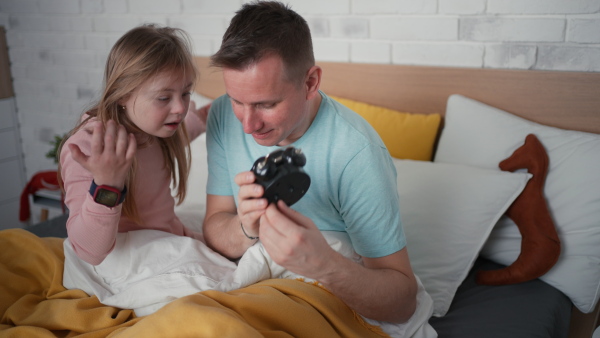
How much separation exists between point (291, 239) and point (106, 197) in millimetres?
398

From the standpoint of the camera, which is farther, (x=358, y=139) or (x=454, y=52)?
(x=454, y=52)

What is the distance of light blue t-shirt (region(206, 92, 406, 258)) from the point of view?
3.81 feet

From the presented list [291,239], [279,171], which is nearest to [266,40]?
[279,171]

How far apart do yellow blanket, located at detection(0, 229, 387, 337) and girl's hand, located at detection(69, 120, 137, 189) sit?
28cm

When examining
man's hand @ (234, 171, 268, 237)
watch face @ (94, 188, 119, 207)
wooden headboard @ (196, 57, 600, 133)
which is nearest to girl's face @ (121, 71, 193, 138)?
watch face @ (94, 188, 119, 207)

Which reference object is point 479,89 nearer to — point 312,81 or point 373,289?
point 312,81

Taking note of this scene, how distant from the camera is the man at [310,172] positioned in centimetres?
97

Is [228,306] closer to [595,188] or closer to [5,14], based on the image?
[595,188]

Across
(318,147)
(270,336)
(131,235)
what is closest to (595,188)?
(318,147)

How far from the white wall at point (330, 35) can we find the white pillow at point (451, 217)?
17.8 inches

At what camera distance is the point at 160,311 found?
97cm

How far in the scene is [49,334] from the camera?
107cm

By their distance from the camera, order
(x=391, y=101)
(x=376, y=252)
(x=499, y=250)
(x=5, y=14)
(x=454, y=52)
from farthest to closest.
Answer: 1. (x=5, y=14)
2. (x=391, y=101)
3. (x=454, y=52)
4. (x=499, y=250)
5. (x=376, y=252)

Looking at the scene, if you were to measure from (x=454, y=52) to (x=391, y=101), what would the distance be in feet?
0.92
